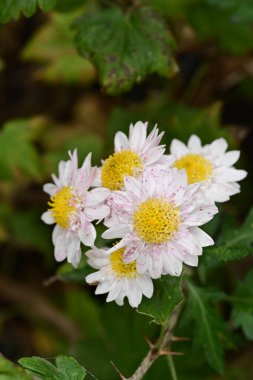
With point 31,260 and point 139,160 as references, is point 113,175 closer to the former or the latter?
point 139,160

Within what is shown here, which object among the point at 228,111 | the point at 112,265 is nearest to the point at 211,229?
the point at 112,265

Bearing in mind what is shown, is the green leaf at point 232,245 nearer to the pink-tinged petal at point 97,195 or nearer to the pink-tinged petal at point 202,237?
the pink-tinged petal at point 202,237

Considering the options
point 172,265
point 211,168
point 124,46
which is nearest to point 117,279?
point 172,265

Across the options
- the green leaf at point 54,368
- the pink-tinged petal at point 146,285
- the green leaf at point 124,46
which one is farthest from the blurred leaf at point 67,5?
the green leaf at point 54,368

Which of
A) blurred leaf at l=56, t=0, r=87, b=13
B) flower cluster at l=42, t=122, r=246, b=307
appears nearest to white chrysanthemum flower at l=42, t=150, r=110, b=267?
flower cluster at l=42, t=122, r=246, b=307

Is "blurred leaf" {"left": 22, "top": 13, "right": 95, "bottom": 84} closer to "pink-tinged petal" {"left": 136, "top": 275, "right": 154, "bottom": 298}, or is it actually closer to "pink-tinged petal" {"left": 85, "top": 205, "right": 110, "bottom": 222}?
"pink-tinged petal" {"left": 85, "top": 205, "right": 110, "bottom": 222}
